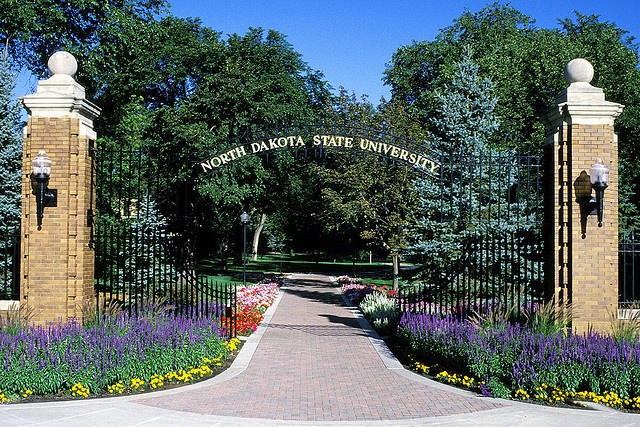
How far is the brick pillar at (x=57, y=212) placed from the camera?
939 cm

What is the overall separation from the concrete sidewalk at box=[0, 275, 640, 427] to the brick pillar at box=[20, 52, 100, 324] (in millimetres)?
2488

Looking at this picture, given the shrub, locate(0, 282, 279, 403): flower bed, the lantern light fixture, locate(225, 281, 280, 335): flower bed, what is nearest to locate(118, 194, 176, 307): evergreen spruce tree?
locate(0, 282, 279, 403): flower bed

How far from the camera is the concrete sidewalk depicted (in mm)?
6672

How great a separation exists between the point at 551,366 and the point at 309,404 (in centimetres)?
297

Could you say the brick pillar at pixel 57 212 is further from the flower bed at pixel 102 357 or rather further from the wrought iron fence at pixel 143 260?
the flower bed at pixel 102 357

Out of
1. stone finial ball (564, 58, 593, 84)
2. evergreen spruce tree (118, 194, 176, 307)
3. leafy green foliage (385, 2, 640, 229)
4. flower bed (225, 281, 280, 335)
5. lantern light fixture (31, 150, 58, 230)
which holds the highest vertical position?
leafy green foliage (385, 2, 640, 229)

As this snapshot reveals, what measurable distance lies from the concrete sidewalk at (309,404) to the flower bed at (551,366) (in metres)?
0.33

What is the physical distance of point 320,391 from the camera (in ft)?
27.6

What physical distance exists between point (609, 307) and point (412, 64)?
1256 inches

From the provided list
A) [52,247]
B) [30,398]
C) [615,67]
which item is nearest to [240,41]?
[615,67]

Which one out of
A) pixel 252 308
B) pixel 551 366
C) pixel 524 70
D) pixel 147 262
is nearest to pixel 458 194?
pixel 252 308

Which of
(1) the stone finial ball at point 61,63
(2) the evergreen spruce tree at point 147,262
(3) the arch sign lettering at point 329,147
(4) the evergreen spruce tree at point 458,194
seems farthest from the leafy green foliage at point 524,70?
(1) the stone finial ball at point 61,63

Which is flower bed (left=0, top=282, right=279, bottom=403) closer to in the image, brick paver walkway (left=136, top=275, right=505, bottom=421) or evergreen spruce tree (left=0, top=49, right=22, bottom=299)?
brick paver walkway (left=136, top=275, right=505, bottom=421)

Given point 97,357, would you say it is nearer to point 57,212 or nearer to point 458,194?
point 57,212
